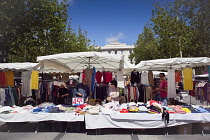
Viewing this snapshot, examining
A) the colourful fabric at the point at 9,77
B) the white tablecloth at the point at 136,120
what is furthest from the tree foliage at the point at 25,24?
the white tablecloth at the point at 136,120

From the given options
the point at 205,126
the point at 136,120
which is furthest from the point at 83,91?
the point at 205,126

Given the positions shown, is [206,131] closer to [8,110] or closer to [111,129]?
[111,129]

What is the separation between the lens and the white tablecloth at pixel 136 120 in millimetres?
5254

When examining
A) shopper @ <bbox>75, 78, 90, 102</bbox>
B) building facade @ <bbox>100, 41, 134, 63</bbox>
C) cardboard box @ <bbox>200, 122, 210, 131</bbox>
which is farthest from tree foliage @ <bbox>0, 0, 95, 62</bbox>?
building facade @ <bbox>100, 41, 134, 63</bbox>

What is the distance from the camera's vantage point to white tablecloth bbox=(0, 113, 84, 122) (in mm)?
5469

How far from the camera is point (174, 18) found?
17062 mm

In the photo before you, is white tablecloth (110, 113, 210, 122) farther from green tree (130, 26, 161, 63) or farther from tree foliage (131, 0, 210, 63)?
green tree (130, 26, 161, 63)

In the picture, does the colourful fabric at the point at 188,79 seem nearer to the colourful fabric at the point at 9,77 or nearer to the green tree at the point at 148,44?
the colourful fabric at the point at 9,77

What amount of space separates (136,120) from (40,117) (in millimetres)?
2829

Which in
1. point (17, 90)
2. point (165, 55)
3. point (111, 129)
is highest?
point (165, 55)

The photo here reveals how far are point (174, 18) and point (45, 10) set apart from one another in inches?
445

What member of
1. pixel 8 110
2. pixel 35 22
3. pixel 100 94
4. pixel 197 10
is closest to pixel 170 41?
pixel 197 10

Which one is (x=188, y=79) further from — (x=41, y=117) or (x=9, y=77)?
(x=9, y=77)

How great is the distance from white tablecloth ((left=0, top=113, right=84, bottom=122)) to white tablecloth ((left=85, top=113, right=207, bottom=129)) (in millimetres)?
430
